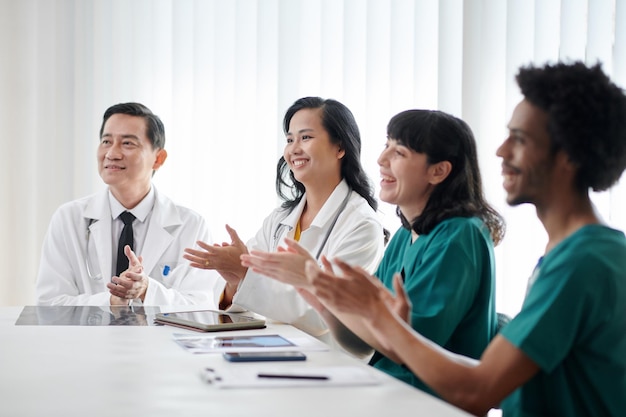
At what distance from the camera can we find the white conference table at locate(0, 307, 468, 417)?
4.06ft

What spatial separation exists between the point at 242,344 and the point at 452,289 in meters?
0.54

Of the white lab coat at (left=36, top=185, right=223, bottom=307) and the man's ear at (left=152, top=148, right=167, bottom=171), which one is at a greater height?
the man's ear at (left=152, top=148, right=167, bottom=171)

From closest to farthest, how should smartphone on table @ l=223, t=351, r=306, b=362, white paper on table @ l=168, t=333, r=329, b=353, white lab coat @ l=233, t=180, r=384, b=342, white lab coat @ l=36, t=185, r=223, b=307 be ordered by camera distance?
smartphone on table @ l=223, t=351, r=306, b=362
white paper on table @ l=168, t=333, r=329, b=353
white lab coat @ l=233, t=180, r=384, b=342
white lab coat @ l=36, t=185, r=223, b=307

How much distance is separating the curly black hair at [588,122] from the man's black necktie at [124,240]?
2.14 metres

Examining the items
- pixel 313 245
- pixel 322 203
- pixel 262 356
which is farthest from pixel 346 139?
pixel 262 356

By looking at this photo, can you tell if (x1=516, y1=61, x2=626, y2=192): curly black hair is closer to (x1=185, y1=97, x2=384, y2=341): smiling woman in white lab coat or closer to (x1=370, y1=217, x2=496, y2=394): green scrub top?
(x1=370, y1=217, x2=496, y2=394): green scrub top

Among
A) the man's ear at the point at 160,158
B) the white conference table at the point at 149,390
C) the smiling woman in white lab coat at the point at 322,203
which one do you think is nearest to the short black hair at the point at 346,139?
the smiling woman in white lab coat at the point at 322,203

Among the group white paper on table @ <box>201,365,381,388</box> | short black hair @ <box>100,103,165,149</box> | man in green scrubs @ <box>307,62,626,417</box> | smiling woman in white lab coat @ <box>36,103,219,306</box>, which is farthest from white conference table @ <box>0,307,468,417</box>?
short black hair @ <box>100,103,165,149</box>

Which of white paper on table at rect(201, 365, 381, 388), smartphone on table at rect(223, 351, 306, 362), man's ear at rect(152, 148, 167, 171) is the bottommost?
smartphone on table at rect(223, 351, 306, 362)

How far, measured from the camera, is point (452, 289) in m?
1.87

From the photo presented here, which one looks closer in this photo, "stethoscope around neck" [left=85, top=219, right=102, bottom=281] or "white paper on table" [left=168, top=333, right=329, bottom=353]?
"white paper on table" [left=168, top=333, right=329, bottom=353]

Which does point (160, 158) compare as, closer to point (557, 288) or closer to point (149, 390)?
point (149, 390)

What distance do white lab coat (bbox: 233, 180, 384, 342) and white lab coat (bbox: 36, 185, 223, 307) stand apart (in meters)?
0.34

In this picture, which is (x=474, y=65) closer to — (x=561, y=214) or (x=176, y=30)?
(x=176, y=30)
